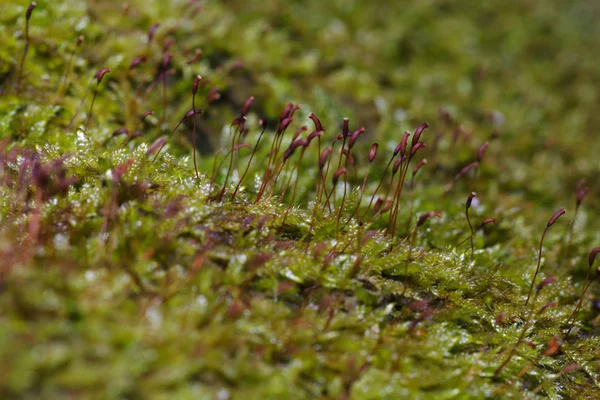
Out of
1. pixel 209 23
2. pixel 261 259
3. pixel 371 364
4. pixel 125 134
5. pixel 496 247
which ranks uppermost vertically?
pixel 209 23

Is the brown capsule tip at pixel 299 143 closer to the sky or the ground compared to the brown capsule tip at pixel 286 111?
closer to the ground

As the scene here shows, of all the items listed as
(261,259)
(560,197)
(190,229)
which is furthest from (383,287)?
(560,197)

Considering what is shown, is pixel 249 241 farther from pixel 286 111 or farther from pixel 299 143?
pixel 286 111

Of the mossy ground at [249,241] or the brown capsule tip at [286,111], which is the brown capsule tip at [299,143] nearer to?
→ the brown capsule tip at [286,111]

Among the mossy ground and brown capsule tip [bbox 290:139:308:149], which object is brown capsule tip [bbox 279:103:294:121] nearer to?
brown capsule tip [bbox 290:139:308:149]

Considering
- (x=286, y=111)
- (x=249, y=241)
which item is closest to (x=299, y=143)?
(x=286, y=111)

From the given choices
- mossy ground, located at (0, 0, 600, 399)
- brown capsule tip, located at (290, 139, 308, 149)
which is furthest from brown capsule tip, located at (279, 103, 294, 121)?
mossy ground, located at (0, 0, 600, 399)

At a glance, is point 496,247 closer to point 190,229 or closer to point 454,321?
point 454,321

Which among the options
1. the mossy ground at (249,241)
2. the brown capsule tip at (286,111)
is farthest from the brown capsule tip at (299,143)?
the mossy ground at (249,241)
